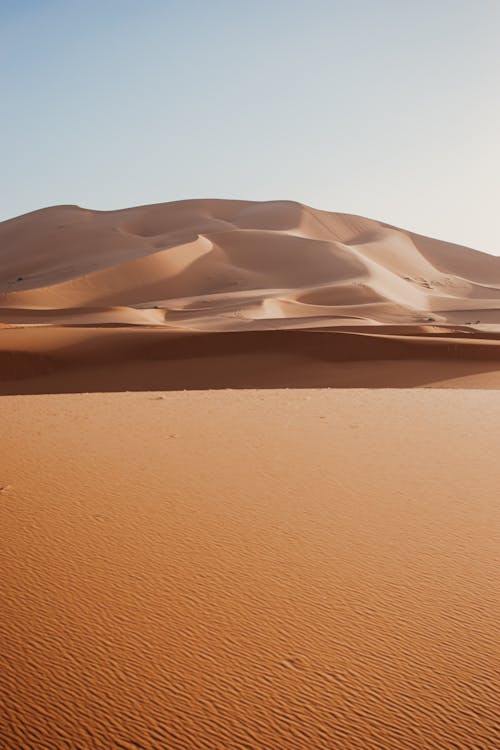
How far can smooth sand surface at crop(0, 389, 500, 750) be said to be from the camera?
2111 millimetres

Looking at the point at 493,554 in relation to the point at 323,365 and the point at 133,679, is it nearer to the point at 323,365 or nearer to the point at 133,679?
the point at 133,679

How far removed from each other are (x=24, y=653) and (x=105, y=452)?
11.2 ft

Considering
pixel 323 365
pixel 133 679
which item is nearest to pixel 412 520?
pixel 133 679

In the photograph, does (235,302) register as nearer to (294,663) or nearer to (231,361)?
(231,361)

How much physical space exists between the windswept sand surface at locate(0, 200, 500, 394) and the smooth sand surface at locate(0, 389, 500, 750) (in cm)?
850

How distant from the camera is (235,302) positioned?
4216 cm

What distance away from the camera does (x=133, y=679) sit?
7.56 feet

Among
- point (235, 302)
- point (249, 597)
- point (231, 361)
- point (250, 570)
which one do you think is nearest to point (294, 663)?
point (249, 597)

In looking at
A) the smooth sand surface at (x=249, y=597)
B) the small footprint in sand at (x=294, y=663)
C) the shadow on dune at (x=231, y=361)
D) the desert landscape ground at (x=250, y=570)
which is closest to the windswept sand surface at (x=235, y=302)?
the shadow on dune at (x=231, y=361)

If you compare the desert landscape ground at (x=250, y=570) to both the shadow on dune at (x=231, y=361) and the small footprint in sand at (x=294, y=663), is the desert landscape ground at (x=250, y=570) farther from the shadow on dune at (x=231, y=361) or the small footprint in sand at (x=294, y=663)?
the shadow on dune at (x=231, y=361)

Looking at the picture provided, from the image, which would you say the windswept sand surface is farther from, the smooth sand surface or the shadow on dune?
the smooth sand surface

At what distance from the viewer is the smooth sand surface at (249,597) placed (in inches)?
83.1

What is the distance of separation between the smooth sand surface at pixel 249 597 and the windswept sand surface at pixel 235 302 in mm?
8502

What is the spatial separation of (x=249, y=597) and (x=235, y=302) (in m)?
39.6
